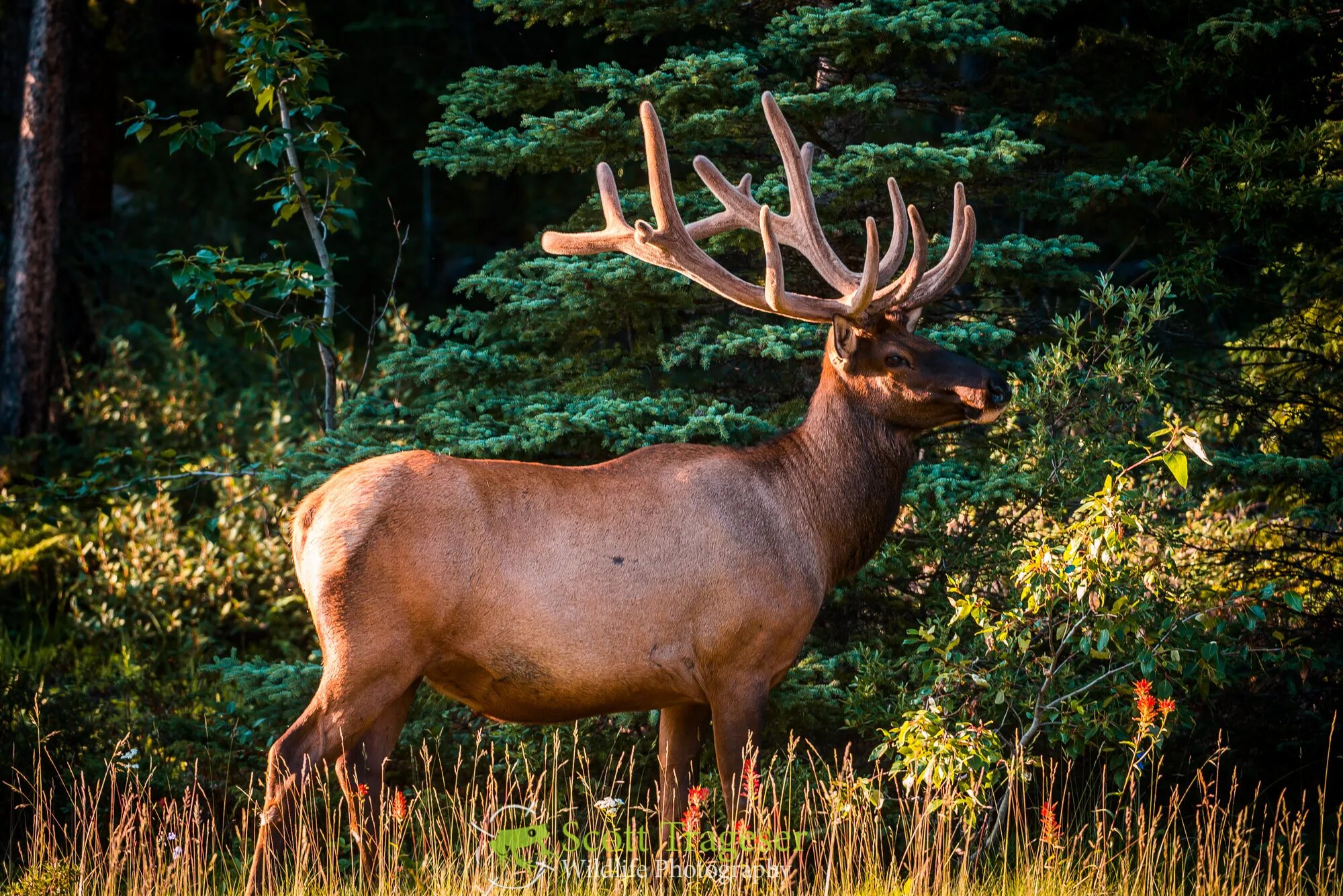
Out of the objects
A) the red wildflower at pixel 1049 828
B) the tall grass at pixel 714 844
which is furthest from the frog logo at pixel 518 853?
the red wildflower at pixel 1049 828

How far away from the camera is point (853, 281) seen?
20.2 ft

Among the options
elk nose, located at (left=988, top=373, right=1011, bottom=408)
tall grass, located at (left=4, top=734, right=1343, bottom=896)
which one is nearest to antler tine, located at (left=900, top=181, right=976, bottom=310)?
elk nose, located at (left=988, top=373, right=1011, bottom=408)

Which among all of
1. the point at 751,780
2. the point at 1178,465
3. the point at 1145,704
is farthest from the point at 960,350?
the point at 751,780

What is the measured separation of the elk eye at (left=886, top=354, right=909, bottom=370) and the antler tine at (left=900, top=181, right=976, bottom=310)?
391 millimetres

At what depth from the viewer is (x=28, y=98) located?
10773 millimetres

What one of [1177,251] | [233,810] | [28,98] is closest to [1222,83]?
[1177,251]

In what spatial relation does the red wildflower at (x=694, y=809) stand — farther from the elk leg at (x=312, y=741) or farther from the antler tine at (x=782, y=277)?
the antler tine at (x=782, y=277)

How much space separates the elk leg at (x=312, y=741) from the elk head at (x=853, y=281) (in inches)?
92.1

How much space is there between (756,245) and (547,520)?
2.50 metres

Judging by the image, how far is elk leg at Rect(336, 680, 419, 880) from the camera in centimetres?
526

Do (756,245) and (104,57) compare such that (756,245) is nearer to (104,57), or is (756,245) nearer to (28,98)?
(28,98)

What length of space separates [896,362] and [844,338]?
0.27m

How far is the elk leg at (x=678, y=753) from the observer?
5.84 m

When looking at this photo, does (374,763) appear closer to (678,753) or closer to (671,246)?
(678,753)
